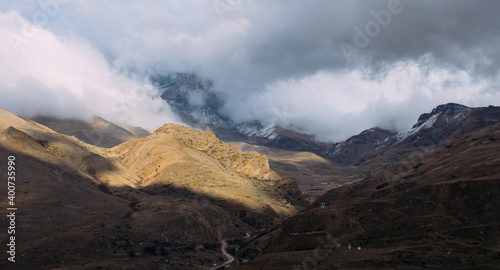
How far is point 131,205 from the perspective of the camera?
12244 cm

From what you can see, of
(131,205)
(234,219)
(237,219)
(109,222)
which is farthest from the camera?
(237,219)

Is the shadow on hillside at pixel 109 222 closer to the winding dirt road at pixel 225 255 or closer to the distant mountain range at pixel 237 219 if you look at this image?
the distant mountain range at pixel 237 219

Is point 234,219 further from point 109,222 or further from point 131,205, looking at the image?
point 109,222

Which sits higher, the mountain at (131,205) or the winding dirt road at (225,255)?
the mountain at (131,205)

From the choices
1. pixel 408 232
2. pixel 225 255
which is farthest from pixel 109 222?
pixel 408 232

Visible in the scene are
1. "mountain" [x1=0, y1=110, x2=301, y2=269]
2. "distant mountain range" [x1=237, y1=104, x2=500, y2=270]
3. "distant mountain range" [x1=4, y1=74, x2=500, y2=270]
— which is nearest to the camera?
"distant mountain range" [x1=237, y1=104, x2=500, y2=270]

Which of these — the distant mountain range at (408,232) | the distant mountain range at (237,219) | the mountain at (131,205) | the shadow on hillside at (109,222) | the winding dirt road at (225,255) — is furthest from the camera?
the winding dirt road at (225,255)

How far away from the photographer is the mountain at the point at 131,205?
81000 mm

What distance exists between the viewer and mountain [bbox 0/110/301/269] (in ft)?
266

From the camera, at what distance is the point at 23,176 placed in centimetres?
11025

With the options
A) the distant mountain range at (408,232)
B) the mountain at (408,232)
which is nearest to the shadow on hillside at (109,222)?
the mountain at (408,232)

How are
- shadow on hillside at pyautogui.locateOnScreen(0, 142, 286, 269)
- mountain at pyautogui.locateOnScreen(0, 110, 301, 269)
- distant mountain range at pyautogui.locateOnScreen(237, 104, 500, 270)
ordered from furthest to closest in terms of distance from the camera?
mountain at pyautogui.locateOnScreen(0, 110, 301, 269) < shadow on hillside at pyautogui.locateOnScreen(0, 142, 286, 269) < distant mountain range at pyautogui.locateOnScreen(237, 104, 500, 270)

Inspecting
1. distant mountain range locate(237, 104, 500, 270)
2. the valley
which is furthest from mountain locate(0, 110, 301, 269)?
distant mountain range locate(237, 104, 500, 270)

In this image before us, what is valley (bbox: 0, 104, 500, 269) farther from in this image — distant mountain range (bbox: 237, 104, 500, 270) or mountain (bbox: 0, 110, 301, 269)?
mountain (bbox: 0, 110, 301, 269)
